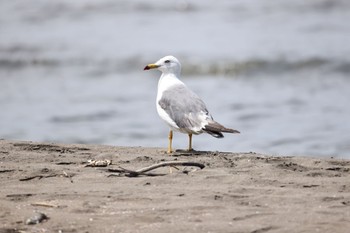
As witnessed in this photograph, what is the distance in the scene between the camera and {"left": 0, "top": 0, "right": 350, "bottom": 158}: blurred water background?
11.0 m

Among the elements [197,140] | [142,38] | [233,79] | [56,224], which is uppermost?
[142,38]

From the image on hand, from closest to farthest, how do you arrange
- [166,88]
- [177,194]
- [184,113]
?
[177,194], [184,113], [166,88]

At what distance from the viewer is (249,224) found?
5074 mm

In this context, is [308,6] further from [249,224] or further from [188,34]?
[249,224]

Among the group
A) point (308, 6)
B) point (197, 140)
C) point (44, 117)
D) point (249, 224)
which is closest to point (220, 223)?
point (249, 224)

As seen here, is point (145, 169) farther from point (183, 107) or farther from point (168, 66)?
point (168, 66)

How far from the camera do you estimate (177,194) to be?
18.8ft

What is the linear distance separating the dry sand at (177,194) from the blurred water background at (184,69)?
2994 mm

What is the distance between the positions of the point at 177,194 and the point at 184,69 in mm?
9781

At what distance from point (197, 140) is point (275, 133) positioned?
1.01 meters

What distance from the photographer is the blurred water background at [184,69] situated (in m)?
11.0

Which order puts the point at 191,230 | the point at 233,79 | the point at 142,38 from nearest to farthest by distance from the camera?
the point at 191,230
the point at 233,79
the point at 142,38

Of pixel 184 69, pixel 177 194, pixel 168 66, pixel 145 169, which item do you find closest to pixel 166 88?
pixel 168 66

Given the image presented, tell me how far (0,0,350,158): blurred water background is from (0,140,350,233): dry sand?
2.99m
